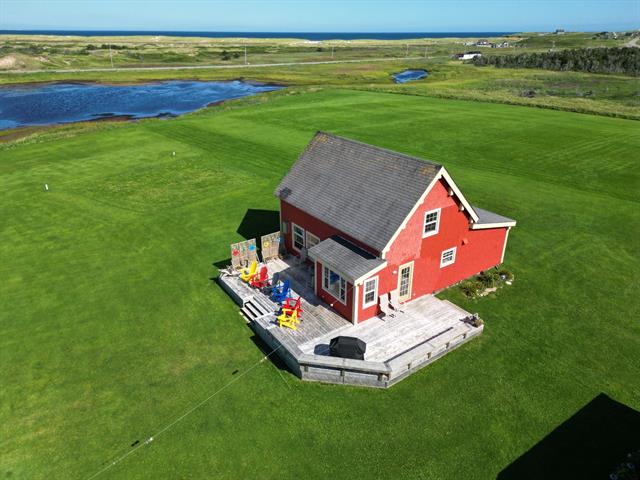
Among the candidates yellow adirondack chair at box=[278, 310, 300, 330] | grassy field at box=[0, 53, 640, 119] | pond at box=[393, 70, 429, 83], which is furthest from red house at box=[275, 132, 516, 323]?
pond at box=[393, 70, 429, 83]

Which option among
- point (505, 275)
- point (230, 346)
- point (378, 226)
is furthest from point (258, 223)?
point (505, 275)

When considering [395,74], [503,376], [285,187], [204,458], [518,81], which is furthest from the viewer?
[395,74]

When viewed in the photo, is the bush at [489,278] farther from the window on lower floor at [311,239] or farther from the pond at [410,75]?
the pond at [410,75]

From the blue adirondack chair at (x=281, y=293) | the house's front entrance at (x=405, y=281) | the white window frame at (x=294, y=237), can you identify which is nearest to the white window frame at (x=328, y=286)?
the blue adirondack chair at (x=281, y=293)

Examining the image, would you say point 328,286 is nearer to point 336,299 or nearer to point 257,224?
point 336,299

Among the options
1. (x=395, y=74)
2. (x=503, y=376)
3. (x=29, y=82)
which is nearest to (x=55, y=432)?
(x=503, y=376)

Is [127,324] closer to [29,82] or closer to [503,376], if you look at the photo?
[503,376]
